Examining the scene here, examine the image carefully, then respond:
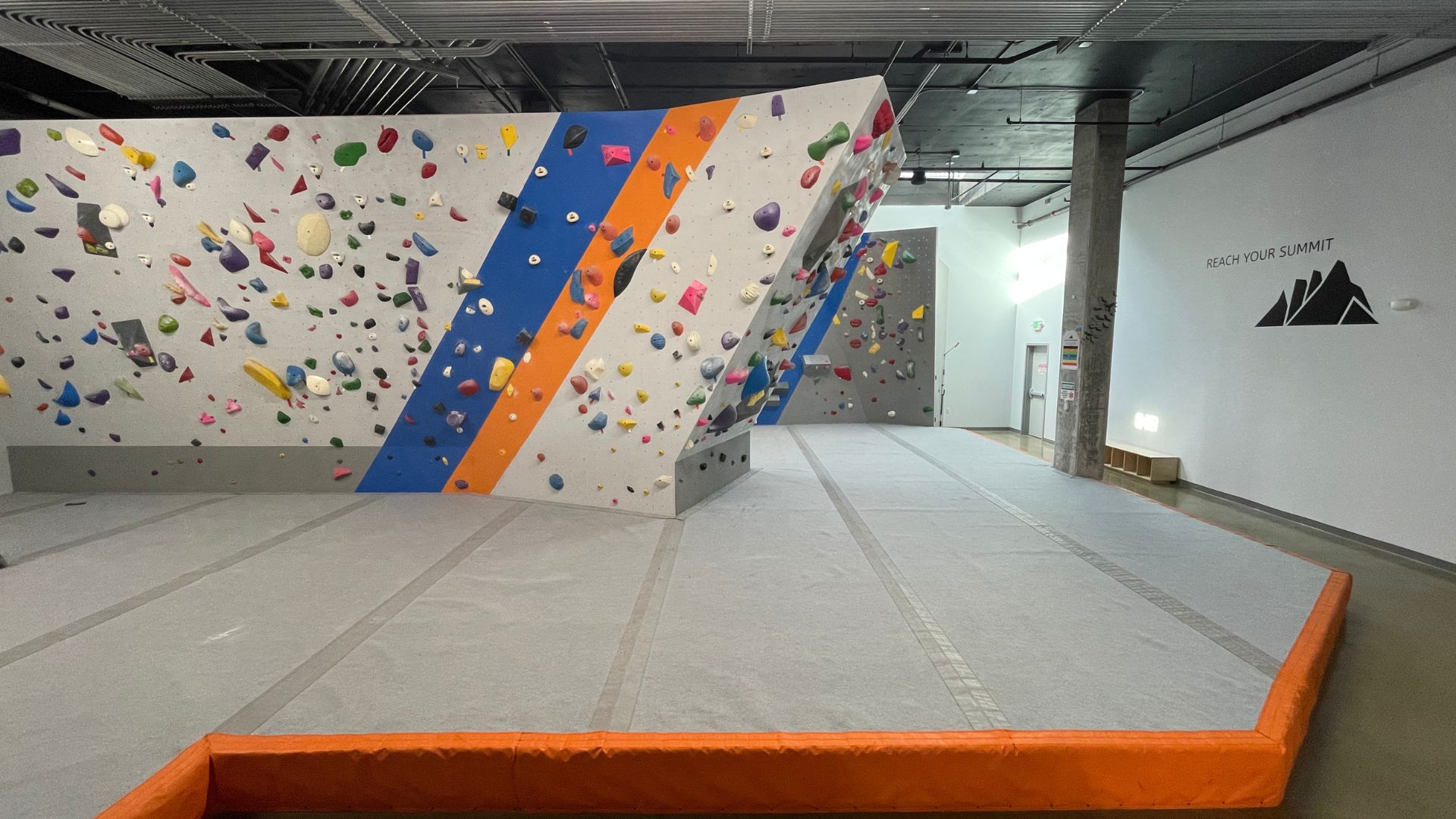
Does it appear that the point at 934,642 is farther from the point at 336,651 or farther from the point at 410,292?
the point at 410,292

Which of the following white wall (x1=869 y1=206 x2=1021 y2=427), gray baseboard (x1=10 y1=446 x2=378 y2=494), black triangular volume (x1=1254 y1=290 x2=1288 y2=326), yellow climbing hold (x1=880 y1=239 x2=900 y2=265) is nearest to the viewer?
gray baseboard (x1=10 y1=446 x2=378 y2=494)

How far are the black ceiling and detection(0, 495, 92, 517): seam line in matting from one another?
3.66 metres

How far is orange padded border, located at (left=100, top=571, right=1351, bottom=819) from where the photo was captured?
198cm

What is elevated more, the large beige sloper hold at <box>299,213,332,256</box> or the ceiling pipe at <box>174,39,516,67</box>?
the ceiling pipe at <box>174,39,516,67</box>

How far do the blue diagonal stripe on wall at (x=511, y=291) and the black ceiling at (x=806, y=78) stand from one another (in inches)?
52.8

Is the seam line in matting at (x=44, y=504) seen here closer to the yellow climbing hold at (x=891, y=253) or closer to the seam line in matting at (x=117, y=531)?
the seam line in matting at (x=117, y=531)

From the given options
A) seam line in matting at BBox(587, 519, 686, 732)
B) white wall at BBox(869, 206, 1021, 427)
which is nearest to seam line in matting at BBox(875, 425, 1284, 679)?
seam line in matting at BBox(587, 519, 686, 732)

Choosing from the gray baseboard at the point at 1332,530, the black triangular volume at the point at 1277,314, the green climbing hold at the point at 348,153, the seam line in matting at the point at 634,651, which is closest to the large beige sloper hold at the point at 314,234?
the green climbing hold at the point at 348,153

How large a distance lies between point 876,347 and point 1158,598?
263 inches

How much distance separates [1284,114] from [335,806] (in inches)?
324

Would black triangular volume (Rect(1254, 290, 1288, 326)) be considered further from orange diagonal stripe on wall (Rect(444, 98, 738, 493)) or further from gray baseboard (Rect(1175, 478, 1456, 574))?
orange diagonal stripe on wall (Rect(444, 98, 738, 493))

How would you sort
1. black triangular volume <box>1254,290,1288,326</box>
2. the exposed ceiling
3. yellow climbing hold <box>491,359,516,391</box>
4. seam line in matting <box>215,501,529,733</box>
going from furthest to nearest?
black triangular volume <box>1254,290,1288,326</box>
yellow climbing hold <box>491,359,516,391</box>
the exposed ceiling
seam line in matting <box>215,501,529,733</box>

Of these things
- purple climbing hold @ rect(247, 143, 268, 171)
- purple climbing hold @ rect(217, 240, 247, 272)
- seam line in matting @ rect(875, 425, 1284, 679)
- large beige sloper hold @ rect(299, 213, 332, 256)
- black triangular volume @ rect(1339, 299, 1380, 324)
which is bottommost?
seam line in matting @ rect(875, 425, 1284, 679)

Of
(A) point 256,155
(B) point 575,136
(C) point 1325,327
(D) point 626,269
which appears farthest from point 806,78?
(C) point 1325,327
